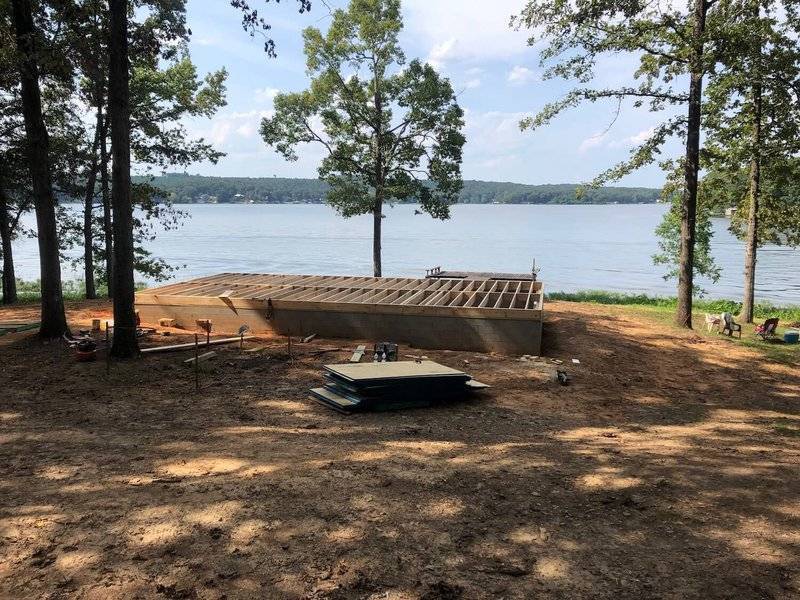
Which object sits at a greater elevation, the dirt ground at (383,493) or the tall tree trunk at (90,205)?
the tall tree trunk at (90,205)

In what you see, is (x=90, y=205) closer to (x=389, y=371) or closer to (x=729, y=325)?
(x=389, y=371)

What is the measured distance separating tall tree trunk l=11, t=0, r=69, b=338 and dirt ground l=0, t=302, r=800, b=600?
2524 mm

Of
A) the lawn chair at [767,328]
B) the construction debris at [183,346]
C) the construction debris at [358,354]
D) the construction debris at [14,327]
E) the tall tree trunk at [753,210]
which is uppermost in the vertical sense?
the tall tree trunk at [753,210]

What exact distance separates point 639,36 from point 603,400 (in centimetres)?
1038

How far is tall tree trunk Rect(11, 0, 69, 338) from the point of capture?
10359 millimetres

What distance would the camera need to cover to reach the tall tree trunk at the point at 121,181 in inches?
370

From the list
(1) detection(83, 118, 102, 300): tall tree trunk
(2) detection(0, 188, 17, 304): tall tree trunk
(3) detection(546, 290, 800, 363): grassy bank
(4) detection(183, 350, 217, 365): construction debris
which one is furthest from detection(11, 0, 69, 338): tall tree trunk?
(3) detection(546, 290, 800, 363): grassy bank

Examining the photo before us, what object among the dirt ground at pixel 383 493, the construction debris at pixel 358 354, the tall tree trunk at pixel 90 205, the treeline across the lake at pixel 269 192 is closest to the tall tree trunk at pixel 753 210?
the dirt ground at pixel 383 493

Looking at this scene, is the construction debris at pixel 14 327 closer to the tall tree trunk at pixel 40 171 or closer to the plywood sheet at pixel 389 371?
the tall tree trunk at pixel 40 171

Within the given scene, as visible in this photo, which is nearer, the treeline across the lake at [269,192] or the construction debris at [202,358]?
the construction debris at [202,358]

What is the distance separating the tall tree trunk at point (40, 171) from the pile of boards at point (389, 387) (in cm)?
679

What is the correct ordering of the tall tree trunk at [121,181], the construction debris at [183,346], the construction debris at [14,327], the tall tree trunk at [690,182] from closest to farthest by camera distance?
the tall tree trunk at [121,181] → the construction debris at [183,346] → the construction debris at [14,327] → the tall tree trunk at [690,182]

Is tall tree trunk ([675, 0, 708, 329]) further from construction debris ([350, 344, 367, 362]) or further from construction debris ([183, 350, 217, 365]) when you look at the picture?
construction debris ([183, 350, 217, 365])

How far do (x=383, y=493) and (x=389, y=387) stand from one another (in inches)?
123
